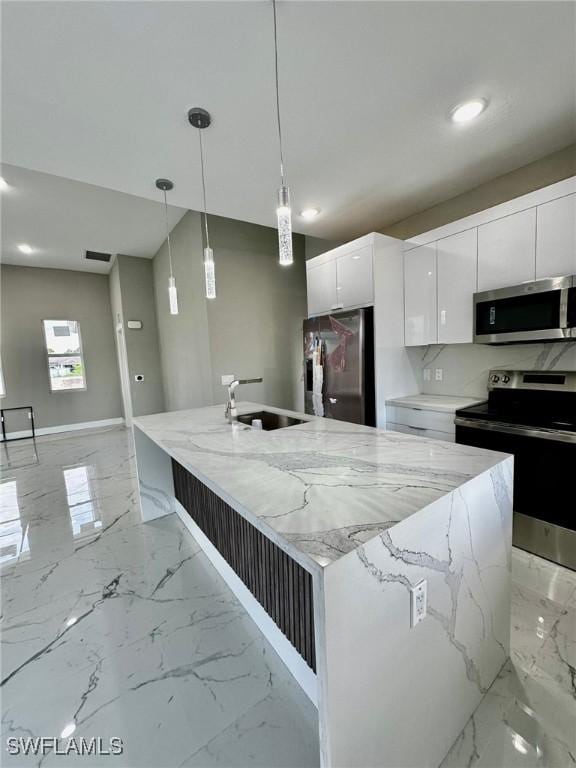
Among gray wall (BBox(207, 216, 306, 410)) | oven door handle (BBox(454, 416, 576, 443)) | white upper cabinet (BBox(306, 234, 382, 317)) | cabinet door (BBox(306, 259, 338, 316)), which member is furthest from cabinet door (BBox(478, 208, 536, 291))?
gray wall (BBox(207, 216, 306, 410))

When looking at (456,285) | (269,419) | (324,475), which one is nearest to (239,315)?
(269,419)

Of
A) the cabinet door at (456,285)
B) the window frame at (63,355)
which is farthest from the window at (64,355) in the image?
the cabinet door at (456,285)

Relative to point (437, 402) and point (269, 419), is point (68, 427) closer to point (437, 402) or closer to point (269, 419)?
point (269, 419)

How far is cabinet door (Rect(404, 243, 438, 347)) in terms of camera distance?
8.66ft

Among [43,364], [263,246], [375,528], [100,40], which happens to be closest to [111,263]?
[43,364]

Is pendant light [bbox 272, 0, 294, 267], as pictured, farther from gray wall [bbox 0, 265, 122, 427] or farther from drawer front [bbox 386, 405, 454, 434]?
gray wall [bbox 0, 265, 122, 427]

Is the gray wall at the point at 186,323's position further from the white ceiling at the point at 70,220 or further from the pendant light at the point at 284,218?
the pendant light at the point at 284,218

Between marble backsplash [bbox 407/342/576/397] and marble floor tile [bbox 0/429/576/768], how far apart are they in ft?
4.16

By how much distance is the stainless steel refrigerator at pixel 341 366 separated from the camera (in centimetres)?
271

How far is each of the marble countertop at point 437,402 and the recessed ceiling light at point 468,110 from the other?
5.80 feet

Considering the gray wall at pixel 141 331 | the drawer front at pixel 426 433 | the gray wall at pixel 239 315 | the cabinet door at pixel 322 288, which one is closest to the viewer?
the drawer front at pixel 426 433

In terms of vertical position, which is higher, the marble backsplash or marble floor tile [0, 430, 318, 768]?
the marble backsplash

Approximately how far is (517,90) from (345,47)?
0.95 m

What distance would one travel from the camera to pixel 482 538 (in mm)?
1103
